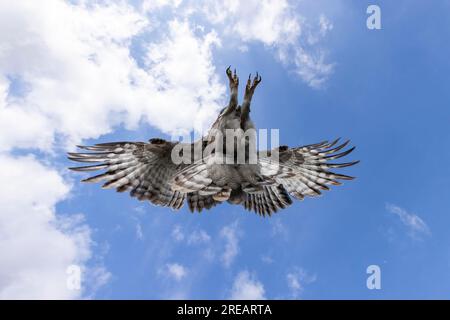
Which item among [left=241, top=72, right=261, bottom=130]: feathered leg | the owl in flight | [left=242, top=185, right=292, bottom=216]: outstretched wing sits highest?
[left=241, top=72, right=261, bottom=130]: feathered leg

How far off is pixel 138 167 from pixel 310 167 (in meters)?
→ 5.93

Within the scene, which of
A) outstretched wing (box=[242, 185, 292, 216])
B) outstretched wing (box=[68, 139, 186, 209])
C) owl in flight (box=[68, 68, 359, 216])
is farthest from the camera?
outstretched wing (box=[242, 185, 292, 216])

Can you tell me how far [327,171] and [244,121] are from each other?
12.0ft

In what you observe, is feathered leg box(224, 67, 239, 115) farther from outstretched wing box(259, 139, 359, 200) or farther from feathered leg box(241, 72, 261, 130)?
outstretched wing box(259, 139, 359, 200)

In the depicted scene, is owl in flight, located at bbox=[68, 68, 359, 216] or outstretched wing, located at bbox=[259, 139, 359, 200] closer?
owl in flight, located at bbox=[68, 68, 359, 216]

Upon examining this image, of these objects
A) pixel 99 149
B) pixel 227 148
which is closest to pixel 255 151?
pixel 227 148

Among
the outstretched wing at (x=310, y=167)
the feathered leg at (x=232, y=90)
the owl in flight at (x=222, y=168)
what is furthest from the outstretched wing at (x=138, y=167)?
the outstretched wing at (x=310, y=167)

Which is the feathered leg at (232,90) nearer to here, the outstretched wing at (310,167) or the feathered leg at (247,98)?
the feathered leg at (247,98)

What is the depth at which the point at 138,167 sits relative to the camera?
1306cm

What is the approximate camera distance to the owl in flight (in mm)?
11555

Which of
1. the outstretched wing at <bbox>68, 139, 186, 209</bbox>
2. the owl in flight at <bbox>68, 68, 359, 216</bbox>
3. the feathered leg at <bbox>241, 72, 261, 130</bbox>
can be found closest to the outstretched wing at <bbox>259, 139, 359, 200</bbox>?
the owl in flight at <bbox>68, 68, 359, 216</bbox>

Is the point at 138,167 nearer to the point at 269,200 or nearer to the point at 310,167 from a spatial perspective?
the point at 269,200

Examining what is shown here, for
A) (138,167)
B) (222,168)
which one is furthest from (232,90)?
(138,167)

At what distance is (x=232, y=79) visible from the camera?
1197 cm
